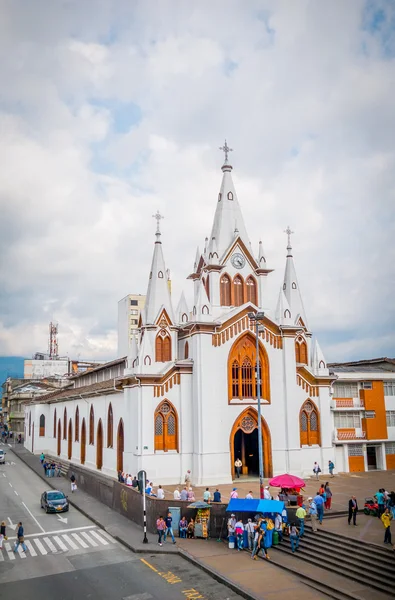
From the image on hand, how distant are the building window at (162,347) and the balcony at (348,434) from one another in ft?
45.7

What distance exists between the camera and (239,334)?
122 ft

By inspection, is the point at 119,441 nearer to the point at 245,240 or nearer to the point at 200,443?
the point at 200,443

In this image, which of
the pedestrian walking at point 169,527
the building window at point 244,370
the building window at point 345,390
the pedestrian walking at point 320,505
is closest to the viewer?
the pedestrian walking at point 320,505

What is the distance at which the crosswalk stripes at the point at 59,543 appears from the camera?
2336cm

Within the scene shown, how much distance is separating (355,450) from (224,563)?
2278 centimetres

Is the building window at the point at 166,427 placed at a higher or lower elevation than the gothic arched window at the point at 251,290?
lower

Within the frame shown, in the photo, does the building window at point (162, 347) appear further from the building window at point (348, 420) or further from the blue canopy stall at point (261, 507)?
the blue canopy stall at point (261, 507)

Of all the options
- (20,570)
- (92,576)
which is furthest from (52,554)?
(92,576)

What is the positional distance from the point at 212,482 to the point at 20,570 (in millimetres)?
15558

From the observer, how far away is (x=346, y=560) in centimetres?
1986

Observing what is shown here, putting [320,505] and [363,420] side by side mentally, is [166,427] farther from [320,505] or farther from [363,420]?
[363,420]

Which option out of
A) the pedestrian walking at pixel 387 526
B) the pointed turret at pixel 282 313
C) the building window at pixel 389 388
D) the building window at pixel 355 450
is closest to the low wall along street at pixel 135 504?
the pedestrian walking at pixel 387 526

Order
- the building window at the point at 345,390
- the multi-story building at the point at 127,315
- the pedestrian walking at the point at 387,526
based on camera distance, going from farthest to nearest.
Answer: the multi-story building at the point at 127,315 → the building window at the point at 345,390 → the pedestrian walking at the point at 387,526

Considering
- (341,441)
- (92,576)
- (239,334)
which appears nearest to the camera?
(92,576)
